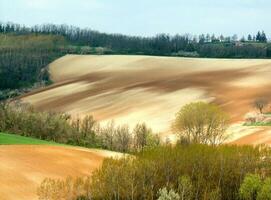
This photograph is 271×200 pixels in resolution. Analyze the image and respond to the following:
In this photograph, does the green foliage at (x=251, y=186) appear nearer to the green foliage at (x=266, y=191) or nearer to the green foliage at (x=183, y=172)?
the green foliage at (x=266, y=191)

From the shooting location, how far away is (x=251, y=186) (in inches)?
2662

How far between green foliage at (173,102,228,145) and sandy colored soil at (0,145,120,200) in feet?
72.8

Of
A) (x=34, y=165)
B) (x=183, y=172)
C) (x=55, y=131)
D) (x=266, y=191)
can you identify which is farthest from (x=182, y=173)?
(x=55, y=131)

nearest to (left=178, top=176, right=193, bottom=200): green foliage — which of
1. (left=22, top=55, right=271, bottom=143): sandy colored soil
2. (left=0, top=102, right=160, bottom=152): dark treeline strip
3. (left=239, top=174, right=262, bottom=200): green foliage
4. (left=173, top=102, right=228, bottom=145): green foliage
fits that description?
(left=239, top=174, right=262, bottom=200): green foliage

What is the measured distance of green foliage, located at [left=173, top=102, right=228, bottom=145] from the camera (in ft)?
382

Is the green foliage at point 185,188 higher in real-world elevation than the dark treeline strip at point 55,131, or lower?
higher

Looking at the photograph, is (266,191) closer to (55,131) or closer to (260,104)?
(55,131)

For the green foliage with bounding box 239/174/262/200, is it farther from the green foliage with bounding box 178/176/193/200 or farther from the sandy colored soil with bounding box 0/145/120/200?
the sandy colored soil with bounding box 0/145/120/200

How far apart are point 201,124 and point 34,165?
143 ft

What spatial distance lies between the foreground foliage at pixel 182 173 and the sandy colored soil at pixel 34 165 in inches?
190

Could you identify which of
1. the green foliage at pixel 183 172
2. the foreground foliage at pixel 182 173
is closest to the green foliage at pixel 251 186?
the foreground foliage at pixel 182 173

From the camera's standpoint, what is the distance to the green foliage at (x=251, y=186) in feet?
221

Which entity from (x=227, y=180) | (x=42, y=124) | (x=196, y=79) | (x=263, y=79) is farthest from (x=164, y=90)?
(x=227, y=180)

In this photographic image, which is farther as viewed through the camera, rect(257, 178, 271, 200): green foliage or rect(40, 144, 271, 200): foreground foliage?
rect(40, 144, 271, 200): foreground foliage
